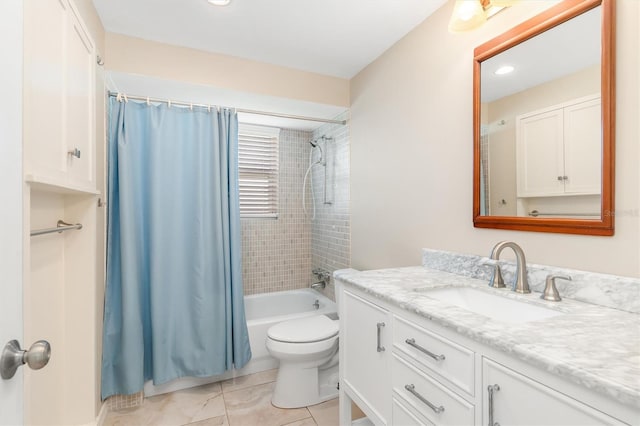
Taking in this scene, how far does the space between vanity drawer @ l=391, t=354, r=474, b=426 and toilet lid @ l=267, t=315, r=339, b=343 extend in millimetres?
937

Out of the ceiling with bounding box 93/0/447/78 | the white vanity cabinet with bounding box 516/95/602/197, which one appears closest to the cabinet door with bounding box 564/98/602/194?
the white vanity cabinet with bounding box 516/95/602/197

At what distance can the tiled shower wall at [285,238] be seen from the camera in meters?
3.19

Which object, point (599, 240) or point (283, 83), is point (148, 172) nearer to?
point (283, 83)

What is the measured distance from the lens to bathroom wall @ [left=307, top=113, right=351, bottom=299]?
2777 millimetres

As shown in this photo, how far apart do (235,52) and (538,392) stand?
2.49 metres

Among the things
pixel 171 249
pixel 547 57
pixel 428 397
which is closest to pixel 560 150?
pixel 547 57

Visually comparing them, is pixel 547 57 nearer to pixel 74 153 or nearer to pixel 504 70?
pixel 504 70

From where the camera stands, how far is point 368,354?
1379 mm

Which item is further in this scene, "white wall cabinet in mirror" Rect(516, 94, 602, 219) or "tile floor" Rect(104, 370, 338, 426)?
"tile floor" Rect(104, 370, 338, 426)

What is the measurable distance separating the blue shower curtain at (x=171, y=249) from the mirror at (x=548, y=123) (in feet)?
5.74

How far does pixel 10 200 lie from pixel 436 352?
1197 mm

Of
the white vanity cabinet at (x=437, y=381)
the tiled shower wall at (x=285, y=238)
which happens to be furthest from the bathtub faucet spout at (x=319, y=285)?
the white vanity cabinet at (x=437, y=381)

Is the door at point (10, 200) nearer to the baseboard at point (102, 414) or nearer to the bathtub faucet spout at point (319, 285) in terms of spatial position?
the baseboard at point (102, 414)

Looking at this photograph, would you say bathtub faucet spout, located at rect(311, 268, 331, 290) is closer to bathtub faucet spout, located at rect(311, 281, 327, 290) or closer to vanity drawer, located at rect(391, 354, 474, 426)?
bathtub faucet spout, located at rect(311, 281, 327, 290)
